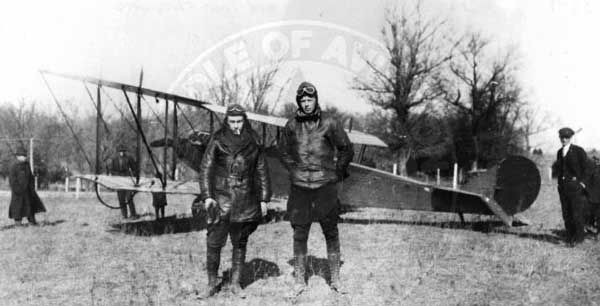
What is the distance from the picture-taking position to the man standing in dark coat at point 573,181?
6.99 m

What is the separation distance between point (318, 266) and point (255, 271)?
0.81 metres

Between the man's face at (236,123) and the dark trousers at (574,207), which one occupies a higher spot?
the man's face at (236,123)

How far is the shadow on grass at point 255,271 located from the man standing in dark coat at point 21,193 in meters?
6.29

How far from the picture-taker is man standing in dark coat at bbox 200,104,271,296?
175 inches

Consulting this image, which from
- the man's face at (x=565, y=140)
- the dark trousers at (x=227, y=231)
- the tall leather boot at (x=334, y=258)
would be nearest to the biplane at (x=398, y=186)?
the man's face at (x=565, y=140)

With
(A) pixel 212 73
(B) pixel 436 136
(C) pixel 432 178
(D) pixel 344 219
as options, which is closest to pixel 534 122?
(C) pixel 432 178

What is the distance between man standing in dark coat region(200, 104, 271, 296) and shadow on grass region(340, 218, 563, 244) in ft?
17.7

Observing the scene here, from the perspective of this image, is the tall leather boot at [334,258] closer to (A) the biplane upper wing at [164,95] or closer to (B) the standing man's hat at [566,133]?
(A) the biplane upper wing at [164,95]

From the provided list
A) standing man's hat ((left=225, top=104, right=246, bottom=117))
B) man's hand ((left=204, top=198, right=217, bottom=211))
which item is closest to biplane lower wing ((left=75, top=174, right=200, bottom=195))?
man's hand ((left=204, top=198, right=217, bottom=211))

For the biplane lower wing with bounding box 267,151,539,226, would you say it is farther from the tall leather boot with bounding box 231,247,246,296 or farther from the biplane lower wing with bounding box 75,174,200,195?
the tall leather boot with bounding box 231,247,246,296

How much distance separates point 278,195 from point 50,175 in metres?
28.1

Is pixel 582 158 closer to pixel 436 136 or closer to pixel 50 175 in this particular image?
pixel 436 136

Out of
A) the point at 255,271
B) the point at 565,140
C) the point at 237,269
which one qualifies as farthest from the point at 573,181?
the point at 237,269

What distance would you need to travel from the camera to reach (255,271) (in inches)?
218
